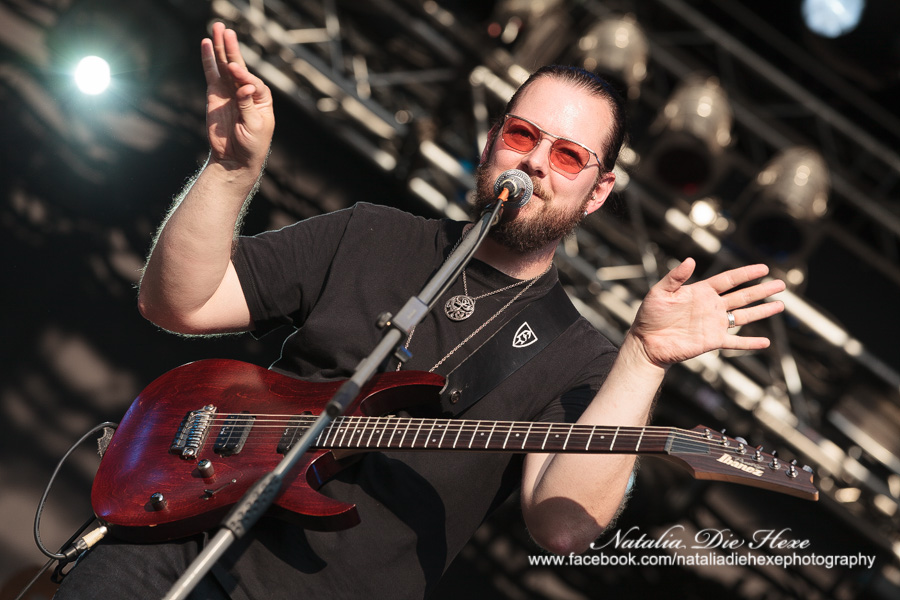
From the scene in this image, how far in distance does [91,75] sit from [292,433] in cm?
468

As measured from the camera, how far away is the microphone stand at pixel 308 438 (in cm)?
143

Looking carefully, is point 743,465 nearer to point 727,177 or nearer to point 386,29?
point 386,29

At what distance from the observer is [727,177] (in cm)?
722

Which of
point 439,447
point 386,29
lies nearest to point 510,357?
point 439,447

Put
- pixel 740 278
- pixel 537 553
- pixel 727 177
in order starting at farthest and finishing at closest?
pixel 727 177 → pixel 537 553 → pixel 740 278

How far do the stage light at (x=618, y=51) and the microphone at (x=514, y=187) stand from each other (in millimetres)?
3942

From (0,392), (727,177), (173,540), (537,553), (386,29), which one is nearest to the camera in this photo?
(173,540)

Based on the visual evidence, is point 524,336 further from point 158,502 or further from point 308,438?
point 158,502

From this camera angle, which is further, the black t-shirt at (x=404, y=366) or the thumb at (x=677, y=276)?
the black t-shirt at (x=404, y=366)

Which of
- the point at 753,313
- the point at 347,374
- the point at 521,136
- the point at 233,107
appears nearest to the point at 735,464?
the point at 753,313

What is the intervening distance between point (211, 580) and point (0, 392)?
3.81 m

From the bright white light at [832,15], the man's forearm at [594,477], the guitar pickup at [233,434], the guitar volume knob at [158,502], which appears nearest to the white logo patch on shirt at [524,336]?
the man's forearm at [594,477]

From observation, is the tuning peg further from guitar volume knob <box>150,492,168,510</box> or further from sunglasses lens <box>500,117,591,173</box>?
guitar volume knob <box>150,492,168,510</box>

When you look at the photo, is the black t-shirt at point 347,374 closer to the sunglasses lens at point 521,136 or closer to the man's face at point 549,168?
the man's face at point 549,168
